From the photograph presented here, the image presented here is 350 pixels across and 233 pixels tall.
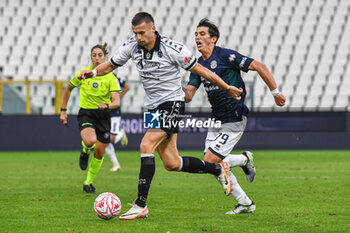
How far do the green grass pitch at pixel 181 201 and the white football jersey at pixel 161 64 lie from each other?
1375mm

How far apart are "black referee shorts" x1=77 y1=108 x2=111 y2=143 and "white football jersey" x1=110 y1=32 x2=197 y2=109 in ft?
9.86

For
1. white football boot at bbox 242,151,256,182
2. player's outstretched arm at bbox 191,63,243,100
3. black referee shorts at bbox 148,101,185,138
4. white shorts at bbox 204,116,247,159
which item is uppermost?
player's outstretched arm at bbox 191,63,243,100

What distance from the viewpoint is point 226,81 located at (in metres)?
7.97

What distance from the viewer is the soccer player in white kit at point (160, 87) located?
7.07m

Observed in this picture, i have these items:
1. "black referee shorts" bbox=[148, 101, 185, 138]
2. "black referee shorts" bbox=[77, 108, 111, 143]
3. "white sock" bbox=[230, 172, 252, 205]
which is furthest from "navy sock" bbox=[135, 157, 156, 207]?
"black referee shorts" bbox=[77, 108, 111, 143]

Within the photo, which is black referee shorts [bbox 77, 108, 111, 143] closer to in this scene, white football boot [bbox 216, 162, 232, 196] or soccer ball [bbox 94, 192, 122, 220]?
white football boot [bbox 216, 162, 232, 196]

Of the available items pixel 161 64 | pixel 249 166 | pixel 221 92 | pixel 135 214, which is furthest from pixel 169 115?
pixel 249 166

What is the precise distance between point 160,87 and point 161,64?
0.89 ft

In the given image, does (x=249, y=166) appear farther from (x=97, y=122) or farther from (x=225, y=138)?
(x=97, y=122)

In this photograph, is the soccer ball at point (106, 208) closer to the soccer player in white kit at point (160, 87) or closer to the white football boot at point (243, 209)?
the soccer player in white kit at point (160, 87)

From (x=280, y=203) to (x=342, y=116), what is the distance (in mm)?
15115

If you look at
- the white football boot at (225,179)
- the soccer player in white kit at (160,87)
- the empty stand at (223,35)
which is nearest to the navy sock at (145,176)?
the soccer player in white kit at (160,87)

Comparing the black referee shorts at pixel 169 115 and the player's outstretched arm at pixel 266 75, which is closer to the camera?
the black referee shorts at pixel 169 115

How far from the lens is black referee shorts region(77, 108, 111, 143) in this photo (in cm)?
1038
